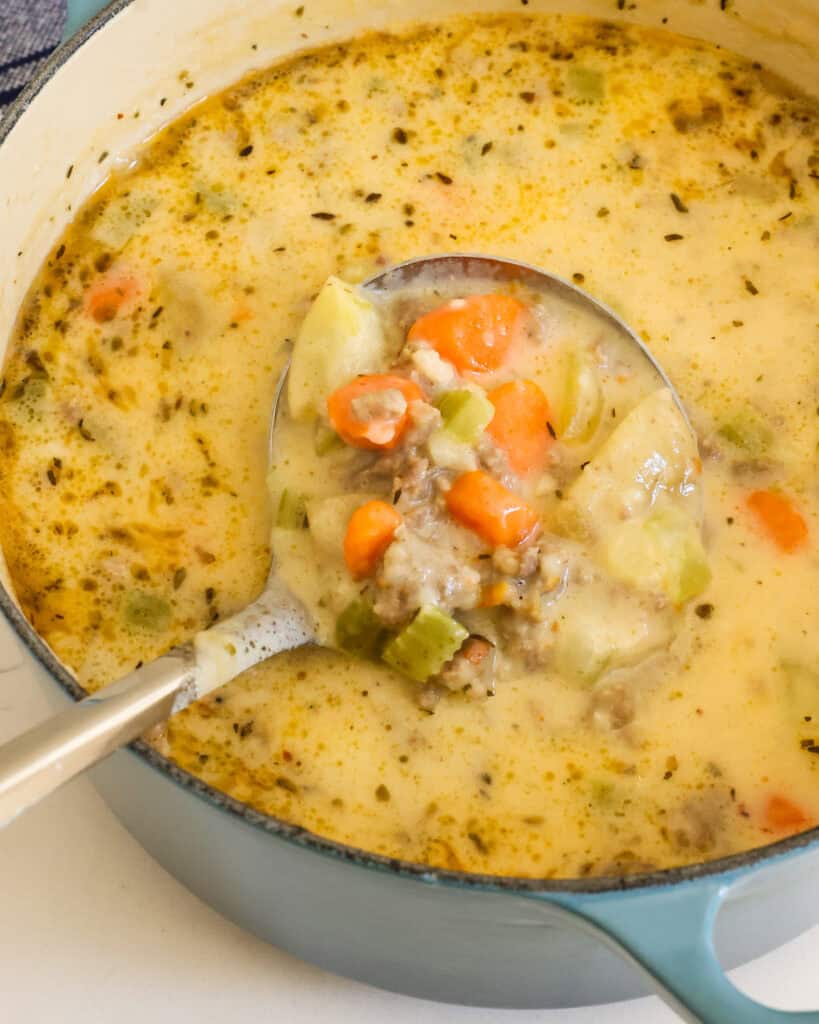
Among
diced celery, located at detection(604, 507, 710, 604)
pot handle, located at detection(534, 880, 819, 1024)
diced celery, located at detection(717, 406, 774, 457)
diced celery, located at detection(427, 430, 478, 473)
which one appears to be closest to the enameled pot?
pot handle, located at detection(534, 880, 819, 1024)

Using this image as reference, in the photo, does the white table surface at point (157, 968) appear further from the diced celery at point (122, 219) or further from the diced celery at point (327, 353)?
the diced celery at point (122, 219)

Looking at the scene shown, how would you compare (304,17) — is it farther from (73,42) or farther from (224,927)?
(224,927)

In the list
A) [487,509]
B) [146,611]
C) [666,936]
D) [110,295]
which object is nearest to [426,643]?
[487,509]

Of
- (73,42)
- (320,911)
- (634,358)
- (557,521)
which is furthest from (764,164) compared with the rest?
(320,911)

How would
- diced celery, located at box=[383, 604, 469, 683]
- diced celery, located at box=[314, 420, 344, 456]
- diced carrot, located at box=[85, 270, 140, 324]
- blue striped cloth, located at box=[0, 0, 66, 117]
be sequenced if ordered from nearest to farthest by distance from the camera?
diced celery, located at box=[383, 604, 469, 683], diced celery, located at box=[314, 420, 344, 456], diced carrot, located at box=[85, 270, 140, 324], blue striped cloth, located at box=[0, 0, 66, 117]

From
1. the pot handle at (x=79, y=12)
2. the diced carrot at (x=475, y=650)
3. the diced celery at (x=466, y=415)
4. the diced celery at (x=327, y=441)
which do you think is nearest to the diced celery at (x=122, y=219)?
the pot handle at (x=79, y=12)

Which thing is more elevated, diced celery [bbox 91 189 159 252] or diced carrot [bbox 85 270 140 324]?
diced celery [bbox 91 189 159 252]

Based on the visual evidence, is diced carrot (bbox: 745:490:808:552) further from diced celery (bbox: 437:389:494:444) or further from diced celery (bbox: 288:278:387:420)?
diced celery (bbox: 288:278:387:420)

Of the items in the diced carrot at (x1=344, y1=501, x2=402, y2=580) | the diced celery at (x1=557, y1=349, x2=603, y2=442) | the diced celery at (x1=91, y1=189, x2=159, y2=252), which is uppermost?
the diced celery at (x1=91, y1=189, x2=159, y2=252)
